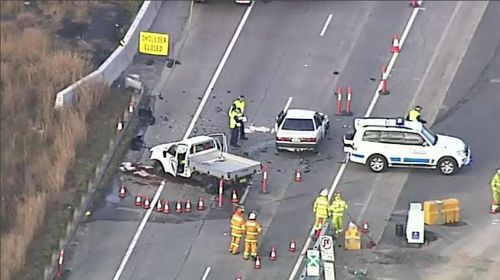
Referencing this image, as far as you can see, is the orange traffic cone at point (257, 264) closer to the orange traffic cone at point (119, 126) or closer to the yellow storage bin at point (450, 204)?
the yellow storage bin at point (450, 204)

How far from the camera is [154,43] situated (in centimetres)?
4825

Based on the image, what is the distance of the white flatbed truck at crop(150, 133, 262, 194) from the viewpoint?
129 feet

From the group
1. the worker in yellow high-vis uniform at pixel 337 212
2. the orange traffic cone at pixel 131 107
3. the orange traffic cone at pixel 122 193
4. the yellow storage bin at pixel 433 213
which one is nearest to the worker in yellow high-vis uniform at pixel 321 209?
the worker in yellow high-vis uniform at pixel 337 212

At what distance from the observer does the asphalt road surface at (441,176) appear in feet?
118

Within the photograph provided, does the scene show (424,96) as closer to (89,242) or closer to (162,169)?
(162,169)

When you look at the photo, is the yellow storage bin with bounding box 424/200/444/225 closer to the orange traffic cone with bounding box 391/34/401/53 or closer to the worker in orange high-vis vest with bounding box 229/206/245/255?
the worker in orange high-vis vest with bounding box 229/206/245/255

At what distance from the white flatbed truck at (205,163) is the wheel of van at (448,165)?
16.8 feet

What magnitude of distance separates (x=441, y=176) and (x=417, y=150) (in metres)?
1.11

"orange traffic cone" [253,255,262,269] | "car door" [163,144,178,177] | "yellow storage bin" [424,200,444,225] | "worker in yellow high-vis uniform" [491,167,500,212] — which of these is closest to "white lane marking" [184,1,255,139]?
"car door" [163,144,178,177]

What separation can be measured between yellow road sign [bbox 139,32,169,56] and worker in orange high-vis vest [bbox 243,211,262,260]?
1331cm

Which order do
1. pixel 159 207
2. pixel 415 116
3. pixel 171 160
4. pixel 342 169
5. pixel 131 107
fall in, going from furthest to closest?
pixel 131 107 → pixel 415 116 → pixel 342 169 → pixel 171 160 → pixel 159 207

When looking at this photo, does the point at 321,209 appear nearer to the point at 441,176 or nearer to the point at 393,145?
the point at 393,145

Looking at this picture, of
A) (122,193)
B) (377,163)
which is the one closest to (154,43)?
(122,193)

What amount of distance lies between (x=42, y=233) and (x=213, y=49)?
1217cm
